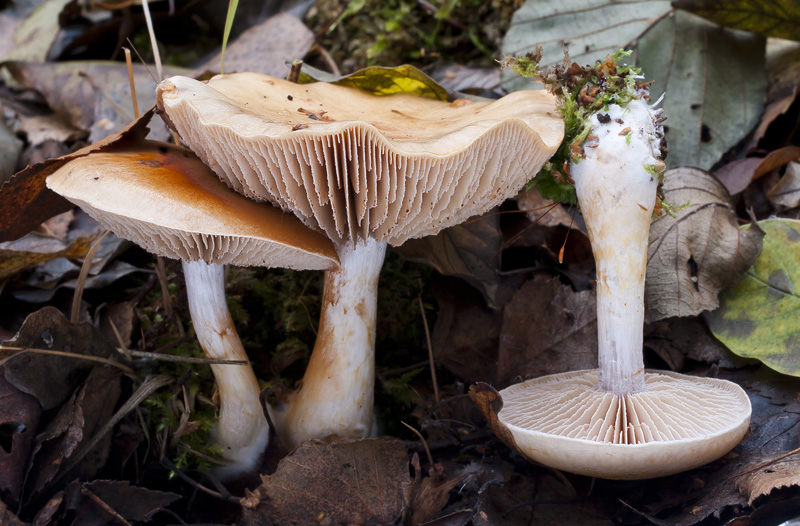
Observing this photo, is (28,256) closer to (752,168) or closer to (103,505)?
(103,505)

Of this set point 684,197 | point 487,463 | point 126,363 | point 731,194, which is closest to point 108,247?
point 126,363

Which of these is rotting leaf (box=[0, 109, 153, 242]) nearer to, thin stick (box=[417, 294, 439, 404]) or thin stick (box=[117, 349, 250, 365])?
thin stick (box=[117, 349, 250, 365])

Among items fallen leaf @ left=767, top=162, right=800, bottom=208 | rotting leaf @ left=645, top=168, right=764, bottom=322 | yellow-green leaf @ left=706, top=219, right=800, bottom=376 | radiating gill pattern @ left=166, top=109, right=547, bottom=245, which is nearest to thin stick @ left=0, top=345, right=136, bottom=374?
radiating gill pattern @ left=166, top=109, right=547, bottom=245

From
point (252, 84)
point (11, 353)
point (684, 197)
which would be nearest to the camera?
point (11, 353)

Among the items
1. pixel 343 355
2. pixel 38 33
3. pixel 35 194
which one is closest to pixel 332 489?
pixel 343 355

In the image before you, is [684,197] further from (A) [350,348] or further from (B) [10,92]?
(B) [10,92]

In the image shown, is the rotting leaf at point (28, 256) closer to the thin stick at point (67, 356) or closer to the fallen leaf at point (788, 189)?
the thin stick at point (67, 356)

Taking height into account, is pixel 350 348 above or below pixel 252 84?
below
